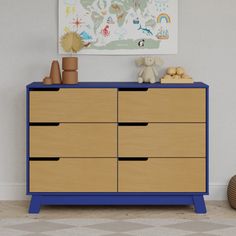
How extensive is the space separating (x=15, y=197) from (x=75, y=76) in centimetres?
103

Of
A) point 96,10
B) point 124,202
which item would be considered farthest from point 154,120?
point 96,10

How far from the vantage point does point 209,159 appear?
18.2 feet

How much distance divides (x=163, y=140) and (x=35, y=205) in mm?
960

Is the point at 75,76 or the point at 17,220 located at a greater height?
the point at 75,76

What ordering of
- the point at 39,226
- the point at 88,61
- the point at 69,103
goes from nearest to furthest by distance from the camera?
the point at 39,226 < the point at 69,103 < the point at 88,61

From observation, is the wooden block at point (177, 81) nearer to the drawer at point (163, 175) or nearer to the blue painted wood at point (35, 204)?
the drawer at point (163, 175)

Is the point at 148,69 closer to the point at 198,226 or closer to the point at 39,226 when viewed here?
the point at 198,226

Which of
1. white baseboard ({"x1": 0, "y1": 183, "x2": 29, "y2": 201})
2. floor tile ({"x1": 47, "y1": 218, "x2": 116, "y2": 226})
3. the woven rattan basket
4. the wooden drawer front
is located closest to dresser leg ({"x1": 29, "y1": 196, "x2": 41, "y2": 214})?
floor tile ({"x1": 47, "y1": 218, "x2": 116, "y2": 226})

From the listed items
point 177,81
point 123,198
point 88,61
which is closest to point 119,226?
point 123,198

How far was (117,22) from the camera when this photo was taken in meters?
5.44

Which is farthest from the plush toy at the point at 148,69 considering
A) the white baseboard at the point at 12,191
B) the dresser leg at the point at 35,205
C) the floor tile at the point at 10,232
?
the floor tile at the point at 10,232

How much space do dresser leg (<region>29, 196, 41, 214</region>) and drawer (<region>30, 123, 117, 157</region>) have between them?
30 centimetres

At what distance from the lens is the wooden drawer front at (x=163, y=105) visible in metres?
5.09

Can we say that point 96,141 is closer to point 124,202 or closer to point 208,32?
point 124,202
